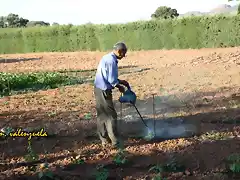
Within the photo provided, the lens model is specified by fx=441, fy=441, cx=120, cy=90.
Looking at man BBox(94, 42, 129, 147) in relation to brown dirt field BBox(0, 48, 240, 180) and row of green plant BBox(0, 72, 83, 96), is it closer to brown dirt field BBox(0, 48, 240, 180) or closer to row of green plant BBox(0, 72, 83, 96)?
brown dirt field BBox(0, 48, 240, 180)

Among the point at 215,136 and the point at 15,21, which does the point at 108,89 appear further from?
the point at 15,21

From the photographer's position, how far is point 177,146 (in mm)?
6145

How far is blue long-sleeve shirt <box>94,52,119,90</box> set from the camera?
247 inches

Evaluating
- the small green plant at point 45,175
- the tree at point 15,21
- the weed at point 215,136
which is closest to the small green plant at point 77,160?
the small green plant at point 45,175

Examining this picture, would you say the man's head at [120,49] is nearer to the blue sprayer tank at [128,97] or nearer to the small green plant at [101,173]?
the blue sprayer tank at [128,97]

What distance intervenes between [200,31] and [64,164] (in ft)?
88.3

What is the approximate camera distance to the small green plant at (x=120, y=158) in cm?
557

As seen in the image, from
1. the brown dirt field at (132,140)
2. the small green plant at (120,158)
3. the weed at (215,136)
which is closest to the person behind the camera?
the brown dirt field at (132,140)

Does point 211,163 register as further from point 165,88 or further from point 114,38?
point 114,38

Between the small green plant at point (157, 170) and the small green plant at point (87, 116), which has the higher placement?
the small green plant at point (87, 116)

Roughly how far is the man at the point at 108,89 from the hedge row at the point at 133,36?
81.7 feet

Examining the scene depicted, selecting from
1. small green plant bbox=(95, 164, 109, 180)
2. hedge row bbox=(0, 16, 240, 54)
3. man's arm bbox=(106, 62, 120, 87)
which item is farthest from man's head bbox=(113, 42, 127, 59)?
hedge row bbox=(0, 16, 240, 54)

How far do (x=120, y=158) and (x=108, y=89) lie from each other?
1.22 m

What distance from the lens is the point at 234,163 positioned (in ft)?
17.1
